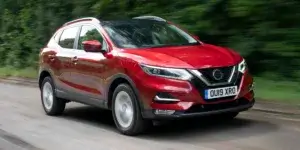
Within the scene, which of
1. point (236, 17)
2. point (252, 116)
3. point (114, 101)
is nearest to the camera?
point (114, 101)

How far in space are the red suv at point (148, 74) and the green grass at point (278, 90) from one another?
93cm

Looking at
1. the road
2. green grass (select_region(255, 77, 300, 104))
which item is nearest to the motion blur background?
green grass (select_region(255, 77, 300, 104))

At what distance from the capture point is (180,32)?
9.48 metres

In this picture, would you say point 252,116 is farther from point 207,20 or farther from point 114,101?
point 207,20

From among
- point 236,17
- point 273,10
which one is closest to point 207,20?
point 236,17

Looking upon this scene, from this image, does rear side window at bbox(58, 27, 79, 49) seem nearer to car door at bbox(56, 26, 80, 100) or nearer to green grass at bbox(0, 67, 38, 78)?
car door at bbox(56, 26, 80, 100)

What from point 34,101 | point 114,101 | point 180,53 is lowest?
point 34,101

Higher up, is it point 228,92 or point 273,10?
point 273,10

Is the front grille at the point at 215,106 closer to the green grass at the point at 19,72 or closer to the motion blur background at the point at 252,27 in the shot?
the motion blur background at the point at 252,27

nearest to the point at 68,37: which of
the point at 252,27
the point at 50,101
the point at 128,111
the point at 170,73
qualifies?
the point at 50,101

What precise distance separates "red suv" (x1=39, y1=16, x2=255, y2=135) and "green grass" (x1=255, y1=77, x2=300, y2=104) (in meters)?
0.93

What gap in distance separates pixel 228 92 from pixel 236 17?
13.5 feet

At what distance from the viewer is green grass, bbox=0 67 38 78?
1958 centimetres

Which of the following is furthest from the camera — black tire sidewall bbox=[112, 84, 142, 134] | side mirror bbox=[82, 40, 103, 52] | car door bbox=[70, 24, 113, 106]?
car door bbox=[70, 24, 113, 106]
